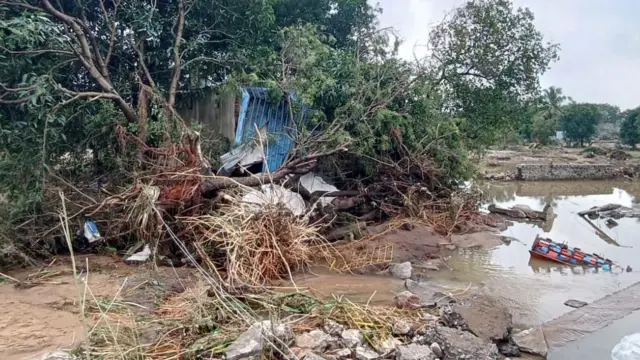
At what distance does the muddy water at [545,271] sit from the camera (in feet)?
20.5

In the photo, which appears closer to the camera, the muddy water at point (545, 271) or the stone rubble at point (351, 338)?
the stone rubble at point (351, 338)

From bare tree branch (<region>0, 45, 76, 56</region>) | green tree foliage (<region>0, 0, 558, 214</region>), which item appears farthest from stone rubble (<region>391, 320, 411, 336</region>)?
bare tree branch (<region>0, 45, 76, 56</region>)

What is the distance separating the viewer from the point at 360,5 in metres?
12.2

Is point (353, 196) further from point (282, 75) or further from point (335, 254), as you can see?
point (282, 75)

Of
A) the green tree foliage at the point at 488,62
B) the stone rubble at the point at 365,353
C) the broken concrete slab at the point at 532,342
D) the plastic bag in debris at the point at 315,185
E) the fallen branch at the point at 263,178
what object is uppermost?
the green tree foliage at the point at 488,62

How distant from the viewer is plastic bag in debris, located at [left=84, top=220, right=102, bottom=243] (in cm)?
673

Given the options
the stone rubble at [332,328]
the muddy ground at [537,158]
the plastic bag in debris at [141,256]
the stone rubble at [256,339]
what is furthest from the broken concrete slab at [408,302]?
the muddy ground at [537,158]

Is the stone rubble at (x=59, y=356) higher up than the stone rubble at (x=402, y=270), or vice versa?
the stone rubble at (x=59, y=356)

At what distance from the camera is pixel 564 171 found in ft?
75.8

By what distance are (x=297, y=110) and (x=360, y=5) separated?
188 inches

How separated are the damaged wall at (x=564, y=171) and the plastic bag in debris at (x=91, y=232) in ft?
67.7

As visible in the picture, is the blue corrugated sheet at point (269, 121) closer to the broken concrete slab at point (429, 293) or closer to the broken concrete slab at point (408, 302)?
the broken concrete slab at point (429, 293)

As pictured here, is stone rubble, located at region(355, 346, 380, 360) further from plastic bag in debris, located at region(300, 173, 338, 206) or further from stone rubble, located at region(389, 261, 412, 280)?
plastic bag in debris, located at region(300, 173, 338, 206)

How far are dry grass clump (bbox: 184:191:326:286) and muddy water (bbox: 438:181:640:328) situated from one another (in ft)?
7.64
